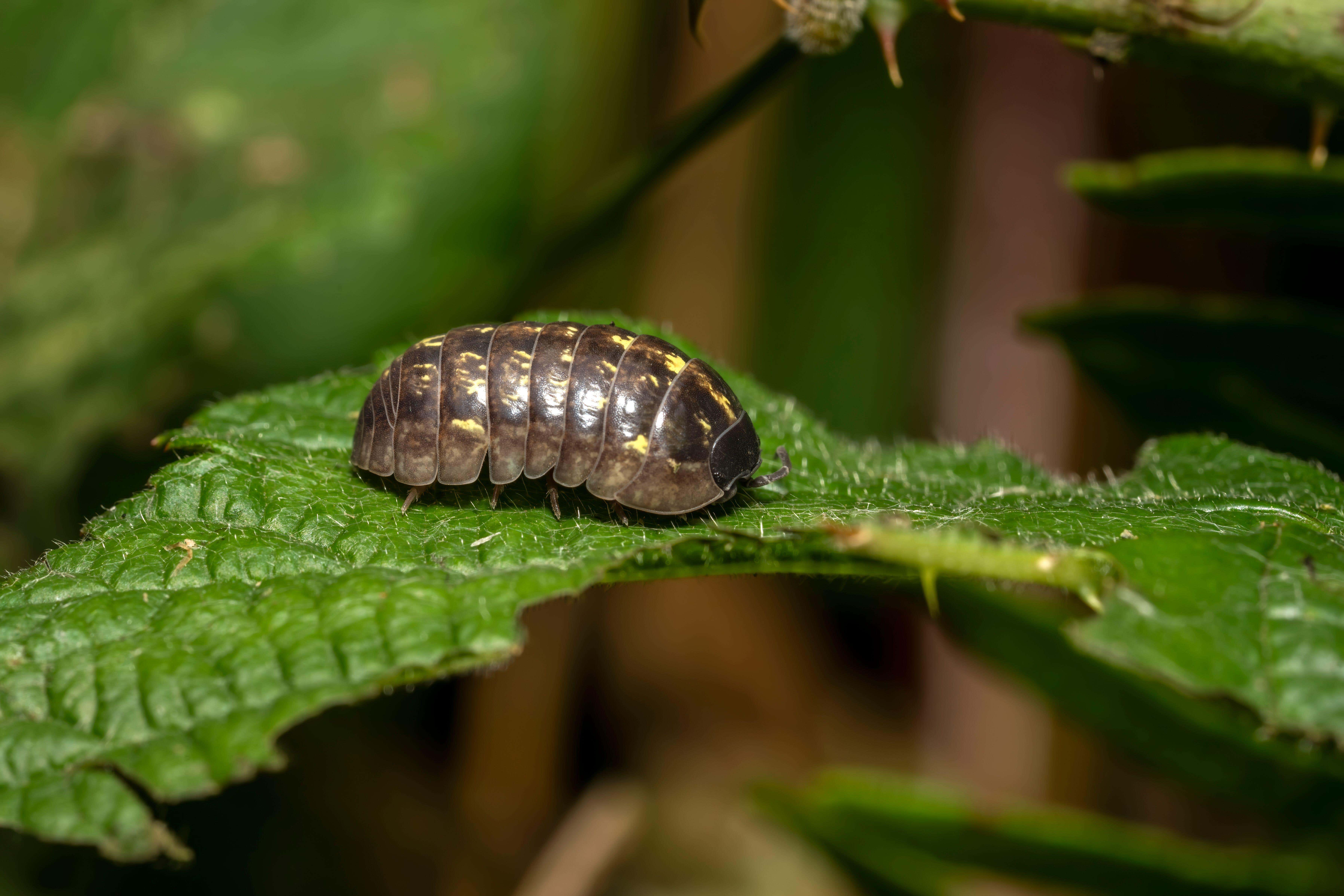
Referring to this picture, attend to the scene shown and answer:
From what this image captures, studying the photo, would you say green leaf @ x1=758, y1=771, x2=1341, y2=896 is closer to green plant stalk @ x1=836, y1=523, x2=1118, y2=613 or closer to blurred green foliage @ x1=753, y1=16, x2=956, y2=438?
green plant stalk @ x1=836, y1=523, x2=1118, y2=613

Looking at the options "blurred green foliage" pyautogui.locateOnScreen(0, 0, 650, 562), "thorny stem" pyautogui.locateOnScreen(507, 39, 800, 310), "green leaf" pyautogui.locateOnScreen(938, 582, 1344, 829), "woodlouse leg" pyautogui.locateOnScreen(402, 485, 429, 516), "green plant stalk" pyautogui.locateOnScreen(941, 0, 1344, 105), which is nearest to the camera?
"green plant stalk" pyautogui.locateOnScreen(941, 0, 1344, 105)

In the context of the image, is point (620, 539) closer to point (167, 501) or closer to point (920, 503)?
point (920, 503)

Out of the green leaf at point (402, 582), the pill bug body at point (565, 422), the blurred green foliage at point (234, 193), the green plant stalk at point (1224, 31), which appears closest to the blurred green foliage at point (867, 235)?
the blurred green foliage at point (234, 193)

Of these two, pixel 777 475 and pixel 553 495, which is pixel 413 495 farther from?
pixel 777 475

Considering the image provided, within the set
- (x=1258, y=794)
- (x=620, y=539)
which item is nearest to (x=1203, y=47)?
(x=620, y=539)

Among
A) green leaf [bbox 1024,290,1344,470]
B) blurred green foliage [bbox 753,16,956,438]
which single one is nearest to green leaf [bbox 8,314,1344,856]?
green leaf [bbox 1024,290,1344,470]

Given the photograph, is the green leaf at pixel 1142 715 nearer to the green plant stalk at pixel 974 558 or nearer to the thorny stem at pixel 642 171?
the green plant stalk at pixel 974 558
